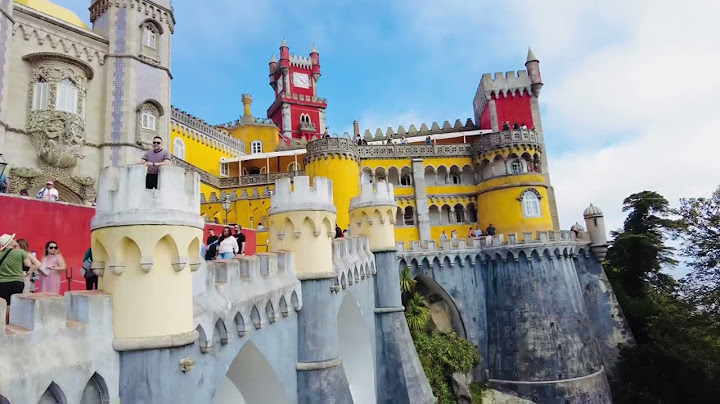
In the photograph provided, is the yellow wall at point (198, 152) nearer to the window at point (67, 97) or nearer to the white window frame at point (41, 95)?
the window at point (67, 97)

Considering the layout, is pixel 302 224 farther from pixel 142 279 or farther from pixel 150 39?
pixel 150 39

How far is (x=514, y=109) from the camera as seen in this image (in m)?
37.0

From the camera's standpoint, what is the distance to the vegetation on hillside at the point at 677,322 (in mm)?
25734

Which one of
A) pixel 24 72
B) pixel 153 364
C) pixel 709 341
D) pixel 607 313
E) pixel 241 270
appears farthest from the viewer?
pixel 607 313

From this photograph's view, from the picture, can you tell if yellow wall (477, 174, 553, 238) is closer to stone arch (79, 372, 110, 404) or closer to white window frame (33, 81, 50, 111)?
white window frame (33, 81, 50, 111)

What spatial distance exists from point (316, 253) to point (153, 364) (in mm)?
5845

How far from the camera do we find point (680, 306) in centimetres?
2684

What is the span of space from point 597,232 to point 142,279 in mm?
30302

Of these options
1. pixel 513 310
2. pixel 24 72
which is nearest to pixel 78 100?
pixel 24 72

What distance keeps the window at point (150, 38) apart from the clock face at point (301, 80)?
114ft

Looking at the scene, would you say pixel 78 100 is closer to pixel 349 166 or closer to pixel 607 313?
pixel 349 166

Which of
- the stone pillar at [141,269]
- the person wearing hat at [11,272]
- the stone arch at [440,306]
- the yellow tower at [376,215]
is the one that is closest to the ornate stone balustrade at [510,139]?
the stone arch at [440,306]

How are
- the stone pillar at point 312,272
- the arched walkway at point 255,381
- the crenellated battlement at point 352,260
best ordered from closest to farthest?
the arched walkway at point 255,381, the stone pillar at point 312,272, the crenellated battlement at point 352,260

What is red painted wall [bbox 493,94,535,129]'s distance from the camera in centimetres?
3675
